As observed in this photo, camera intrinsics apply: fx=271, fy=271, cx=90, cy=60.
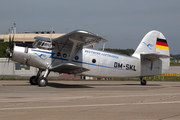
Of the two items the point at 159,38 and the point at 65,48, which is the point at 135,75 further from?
the point at 65,48

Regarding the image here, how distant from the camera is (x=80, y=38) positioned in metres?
16.5

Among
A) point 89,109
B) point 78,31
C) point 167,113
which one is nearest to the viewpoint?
point 167,113

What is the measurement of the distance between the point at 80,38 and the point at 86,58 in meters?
2.17

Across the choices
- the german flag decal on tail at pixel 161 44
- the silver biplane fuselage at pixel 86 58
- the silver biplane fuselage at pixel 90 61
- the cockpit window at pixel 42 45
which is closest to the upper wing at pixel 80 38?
the silver biplane fuselage at pixel 86 58

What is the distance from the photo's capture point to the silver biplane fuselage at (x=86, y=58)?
16.9 m

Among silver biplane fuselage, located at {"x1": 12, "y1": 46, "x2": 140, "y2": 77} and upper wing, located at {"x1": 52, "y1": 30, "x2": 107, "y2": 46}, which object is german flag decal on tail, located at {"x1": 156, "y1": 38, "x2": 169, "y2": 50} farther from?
upper wing, located at {"x1": 52, "y1": 30, "x2": 107, "y2": 46}

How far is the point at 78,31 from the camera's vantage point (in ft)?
49.0

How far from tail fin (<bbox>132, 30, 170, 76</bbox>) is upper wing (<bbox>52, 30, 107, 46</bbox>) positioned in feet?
16.4

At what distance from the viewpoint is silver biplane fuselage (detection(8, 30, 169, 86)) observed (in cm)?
1688

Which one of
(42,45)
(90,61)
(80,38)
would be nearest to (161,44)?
(90,61)

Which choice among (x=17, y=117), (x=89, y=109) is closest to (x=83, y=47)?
(x=89, y=109)

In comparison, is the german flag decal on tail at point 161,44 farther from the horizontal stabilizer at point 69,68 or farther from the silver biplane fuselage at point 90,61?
the horizontal stabilizer at point 69,68

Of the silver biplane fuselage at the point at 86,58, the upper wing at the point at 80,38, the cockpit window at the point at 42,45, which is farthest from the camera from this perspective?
the cockpit window at the point at 42,45

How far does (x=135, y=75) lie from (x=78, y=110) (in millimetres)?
12815
